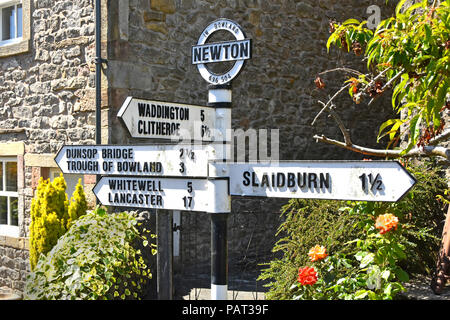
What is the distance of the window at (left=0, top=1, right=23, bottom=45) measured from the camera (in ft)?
28.2

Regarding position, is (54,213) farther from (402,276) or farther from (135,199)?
(402,276)

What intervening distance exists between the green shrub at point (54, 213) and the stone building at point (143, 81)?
0.36 meters

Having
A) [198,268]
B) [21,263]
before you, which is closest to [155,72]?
[198,268]

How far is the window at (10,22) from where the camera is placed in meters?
8.61

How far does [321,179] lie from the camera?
313 cm

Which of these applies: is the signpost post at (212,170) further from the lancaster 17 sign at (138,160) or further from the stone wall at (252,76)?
the stone wall at (252,76)

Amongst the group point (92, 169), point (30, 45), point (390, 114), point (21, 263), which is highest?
point (30, 45)

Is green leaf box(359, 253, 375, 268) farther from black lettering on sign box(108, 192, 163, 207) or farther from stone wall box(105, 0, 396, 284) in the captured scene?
stone wall box(105, 0, 396, 284)

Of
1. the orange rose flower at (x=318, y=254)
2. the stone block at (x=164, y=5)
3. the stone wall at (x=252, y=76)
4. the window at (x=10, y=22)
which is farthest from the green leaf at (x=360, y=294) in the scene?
the window at (x=10, y=22)

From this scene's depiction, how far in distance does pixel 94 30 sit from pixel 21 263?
11.2ft

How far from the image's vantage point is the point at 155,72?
7539mm

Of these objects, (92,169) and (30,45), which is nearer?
(92,169)

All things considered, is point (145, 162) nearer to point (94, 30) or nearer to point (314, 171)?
point (314, 171)
